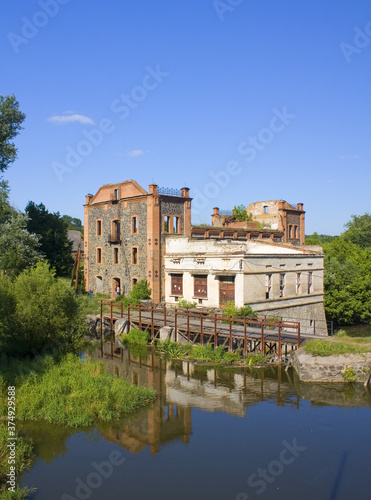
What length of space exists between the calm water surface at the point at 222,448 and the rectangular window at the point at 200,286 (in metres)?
10.9

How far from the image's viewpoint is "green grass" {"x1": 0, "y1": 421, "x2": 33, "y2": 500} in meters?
9.51

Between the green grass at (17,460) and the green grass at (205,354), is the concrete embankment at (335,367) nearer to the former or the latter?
the green grass at (205,354)

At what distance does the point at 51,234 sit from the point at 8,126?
15318mm

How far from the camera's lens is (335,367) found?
17.3 metres

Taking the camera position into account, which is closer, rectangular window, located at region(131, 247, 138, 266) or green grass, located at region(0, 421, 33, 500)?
green grass, located at region(0, 421, 33, 500)

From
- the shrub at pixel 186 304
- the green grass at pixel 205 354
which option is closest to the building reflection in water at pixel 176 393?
the green grass at pixel 205 354

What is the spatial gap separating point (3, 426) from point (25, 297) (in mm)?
6029

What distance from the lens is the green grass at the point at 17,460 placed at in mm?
9508

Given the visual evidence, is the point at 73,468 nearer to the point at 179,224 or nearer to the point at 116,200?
the point at 179,224

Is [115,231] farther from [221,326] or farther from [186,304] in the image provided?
[221,326]

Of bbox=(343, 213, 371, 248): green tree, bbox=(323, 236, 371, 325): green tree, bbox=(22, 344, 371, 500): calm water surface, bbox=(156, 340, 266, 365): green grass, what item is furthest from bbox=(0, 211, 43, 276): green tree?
bbox=(343, 213, 371, 248): green tree

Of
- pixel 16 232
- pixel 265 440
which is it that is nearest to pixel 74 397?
pixel 265 440

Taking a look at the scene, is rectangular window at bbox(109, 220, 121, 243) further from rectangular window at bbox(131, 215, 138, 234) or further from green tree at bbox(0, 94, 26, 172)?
green tree at bbox(0, 94, 26, 172)

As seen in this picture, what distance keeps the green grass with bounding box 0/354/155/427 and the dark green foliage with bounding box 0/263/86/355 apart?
1.11m
